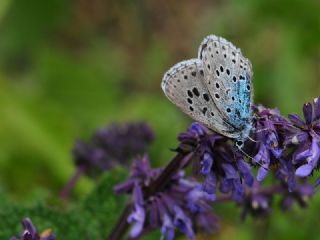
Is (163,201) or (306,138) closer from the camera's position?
(306,138)

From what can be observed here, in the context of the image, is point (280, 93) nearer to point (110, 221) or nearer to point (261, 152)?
point (110, 221)

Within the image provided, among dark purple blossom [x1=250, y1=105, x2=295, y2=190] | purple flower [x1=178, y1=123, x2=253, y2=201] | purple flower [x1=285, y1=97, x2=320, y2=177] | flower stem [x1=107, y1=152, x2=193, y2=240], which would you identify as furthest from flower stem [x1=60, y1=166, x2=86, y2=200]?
purple flower [x1=285, y1=97, x2=320, y2=177]

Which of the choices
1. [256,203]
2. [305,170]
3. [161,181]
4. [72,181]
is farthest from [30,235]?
[72,181]

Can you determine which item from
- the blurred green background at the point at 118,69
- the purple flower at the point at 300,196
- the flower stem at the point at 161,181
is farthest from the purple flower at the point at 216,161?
the blurred green background at the point at 118,69

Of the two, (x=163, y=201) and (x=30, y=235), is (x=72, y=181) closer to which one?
(x=163, y=201)

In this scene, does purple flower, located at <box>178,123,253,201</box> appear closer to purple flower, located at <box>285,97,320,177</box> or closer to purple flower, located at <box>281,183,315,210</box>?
purple flower, located at <box>285,97,320,177</box>

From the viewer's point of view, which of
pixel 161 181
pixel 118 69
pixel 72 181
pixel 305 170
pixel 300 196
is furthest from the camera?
pixel 118 69
